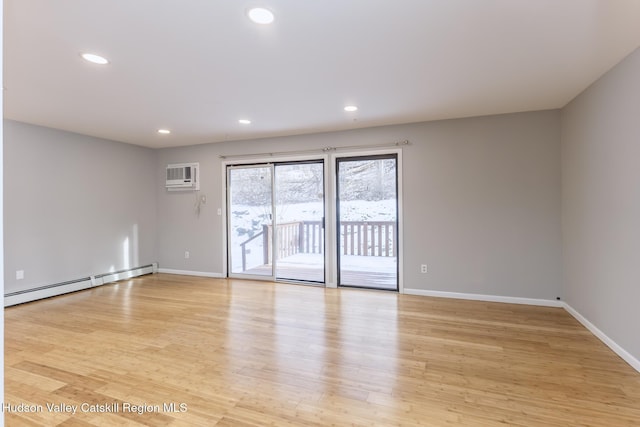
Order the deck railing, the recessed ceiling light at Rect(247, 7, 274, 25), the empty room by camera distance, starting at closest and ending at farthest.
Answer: the recessed ceiling light at Rect(247, 7, 274, 25), the empty room, the deck railing

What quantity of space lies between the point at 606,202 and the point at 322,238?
11.0 feet

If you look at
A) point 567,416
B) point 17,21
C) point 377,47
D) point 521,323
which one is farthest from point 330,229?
point 17,21

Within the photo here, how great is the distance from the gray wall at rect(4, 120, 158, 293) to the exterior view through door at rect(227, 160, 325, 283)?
65.1 inches

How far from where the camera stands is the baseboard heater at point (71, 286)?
4.22 m

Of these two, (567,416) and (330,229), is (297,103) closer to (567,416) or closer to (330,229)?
(330,229)

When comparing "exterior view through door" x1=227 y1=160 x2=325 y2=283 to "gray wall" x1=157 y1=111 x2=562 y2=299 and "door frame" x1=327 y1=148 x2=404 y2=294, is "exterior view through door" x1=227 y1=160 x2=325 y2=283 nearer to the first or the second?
"door frame" x1=327 y1=148 x2=404 y2=294

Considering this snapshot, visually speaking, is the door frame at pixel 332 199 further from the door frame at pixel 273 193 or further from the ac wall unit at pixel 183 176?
the ac wall unit at pixel 183 176

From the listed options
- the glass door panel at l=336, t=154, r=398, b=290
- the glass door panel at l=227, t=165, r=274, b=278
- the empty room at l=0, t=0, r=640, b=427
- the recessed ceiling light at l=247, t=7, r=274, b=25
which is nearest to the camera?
the recessed ceiling light at l=247, t=7, r=274, b=25

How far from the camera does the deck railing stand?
4.97 m

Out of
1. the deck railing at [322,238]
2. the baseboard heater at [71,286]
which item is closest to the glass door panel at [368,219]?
the deck railing at [322,238]

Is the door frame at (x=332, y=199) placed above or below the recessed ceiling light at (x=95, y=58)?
below

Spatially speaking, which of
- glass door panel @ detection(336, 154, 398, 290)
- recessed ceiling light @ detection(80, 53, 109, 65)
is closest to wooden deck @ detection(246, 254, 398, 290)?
glass door panel @ detection(336, 154, 398, 290)

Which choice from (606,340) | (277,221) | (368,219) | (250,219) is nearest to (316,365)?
(606,340)

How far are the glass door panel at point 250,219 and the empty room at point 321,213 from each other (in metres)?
0.04
